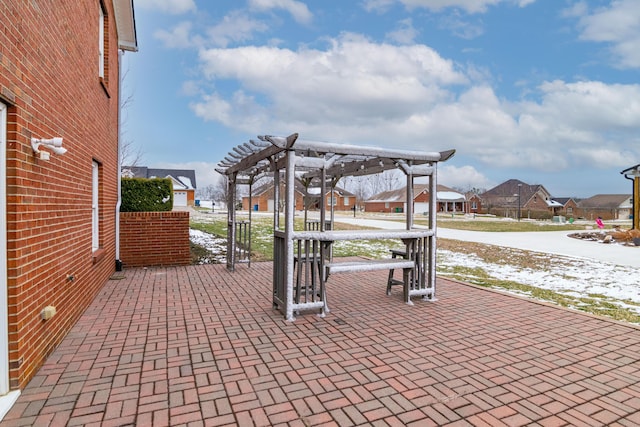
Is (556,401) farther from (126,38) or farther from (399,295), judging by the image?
(126,38)

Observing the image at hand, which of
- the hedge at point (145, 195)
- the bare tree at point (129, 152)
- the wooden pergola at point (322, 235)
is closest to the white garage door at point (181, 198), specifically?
the bare tree at point (129, 152)

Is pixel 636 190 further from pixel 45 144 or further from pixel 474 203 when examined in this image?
pixel 474 203

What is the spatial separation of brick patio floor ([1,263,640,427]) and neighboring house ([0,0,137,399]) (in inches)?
14.7

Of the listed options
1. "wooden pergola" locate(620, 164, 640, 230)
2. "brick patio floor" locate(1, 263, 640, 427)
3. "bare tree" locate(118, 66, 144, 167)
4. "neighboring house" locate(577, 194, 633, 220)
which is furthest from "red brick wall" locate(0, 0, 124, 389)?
"neighboring house" locate(577, 194, 633, 220)

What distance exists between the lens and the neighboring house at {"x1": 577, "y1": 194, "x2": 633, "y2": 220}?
49.7 metres

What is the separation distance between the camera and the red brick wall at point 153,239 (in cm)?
786

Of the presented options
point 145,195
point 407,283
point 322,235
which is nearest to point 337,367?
point 322,235

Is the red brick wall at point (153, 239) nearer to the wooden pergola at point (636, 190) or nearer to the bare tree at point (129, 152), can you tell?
the bare tree at point (129, 152)

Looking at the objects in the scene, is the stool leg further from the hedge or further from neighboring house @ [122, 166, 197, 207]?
neighboring house @ [122, 166, 197, 207]

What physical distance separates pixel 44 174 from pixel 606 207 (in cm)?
7703

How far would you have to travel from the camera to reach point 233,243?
25.2 feet

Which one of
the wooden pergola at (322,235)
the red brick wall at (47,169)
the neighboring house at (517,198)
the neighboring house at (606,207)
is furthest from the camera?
the neighboring house at (517,198)

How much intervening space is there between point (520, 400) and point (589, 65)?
66.7 ft

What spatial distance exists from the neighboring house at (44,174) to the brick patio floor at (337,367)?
1.23 feet
